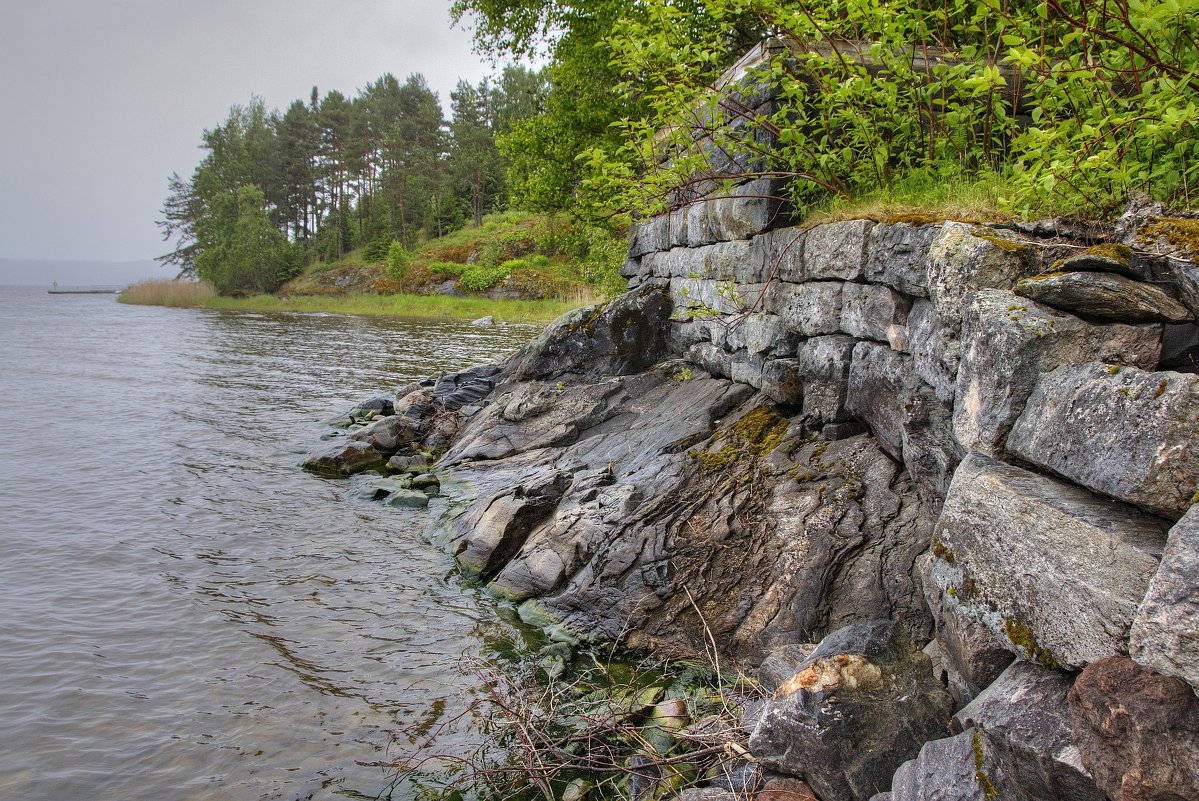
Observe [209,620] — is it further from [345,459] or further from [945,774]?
[945,774]

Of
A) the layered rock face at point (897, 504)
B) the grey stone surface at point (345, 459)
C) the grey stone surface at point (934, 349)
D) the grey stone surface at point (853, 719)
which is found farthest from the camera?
the grey stone surface at point (345, 459)

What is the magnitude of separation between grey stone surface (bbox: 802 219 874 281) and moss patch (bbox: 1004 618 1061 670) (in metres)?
3.60

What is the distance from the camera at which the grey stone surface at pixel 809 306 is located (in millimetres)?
6840

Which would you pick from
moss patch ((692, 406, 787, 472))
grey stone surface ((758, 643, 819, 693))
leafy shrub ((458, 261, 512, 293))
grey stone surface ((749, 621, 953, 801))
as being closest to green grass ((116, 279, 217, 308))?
leafy shrub ((458, 261, 512, 293))

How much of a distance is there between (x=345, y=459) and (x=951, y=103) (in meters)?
Result: 10.0

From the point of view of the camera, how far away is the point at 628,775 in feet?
15.9

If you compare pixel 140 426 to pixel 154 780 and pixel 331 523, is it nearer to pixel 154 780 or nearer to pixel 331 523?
pixel 331 523

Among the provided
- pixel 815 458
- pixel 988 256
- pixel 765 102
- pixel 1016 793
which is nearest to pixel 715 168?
pixel 765 102

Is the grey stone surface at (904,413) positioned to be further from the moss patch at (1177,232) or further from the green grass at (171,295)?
the green grass at (171,295)

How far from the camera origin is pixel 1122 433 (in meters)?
3.17

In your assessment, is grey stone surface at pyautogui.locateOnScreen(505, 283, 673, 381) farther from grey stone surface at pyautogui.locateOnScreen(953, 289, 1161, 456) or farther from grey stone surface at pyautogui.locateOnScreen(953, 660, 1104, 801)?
grey stone surface at pyautogui.locateOnScreen(953, 660, 1104, 801)

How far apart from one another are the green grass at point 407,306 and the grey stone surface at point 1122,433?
3399cm

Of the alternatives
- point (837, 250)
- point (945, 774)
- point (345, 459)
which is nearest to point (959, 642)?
point (945, 774)

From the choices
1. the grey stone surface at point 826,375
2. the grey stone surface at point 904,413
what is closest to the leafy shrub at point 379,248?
the grey stone surface at point 826,375
